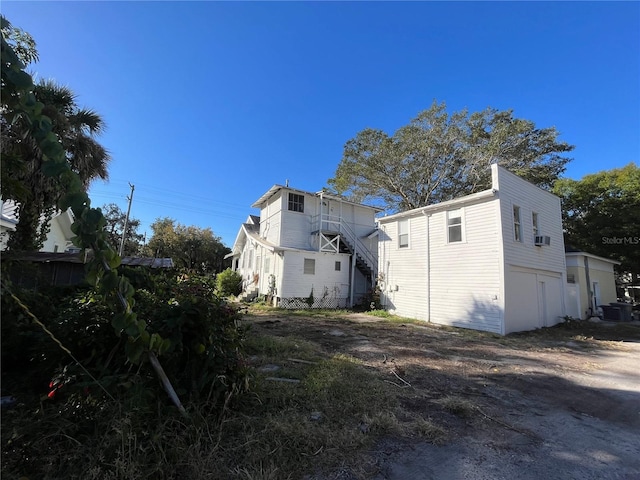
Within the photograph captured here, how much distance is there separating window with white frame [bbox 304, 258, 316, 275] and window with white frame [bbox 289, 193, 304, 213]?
3145mm

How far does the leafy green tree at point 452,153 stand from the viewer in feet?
70.5

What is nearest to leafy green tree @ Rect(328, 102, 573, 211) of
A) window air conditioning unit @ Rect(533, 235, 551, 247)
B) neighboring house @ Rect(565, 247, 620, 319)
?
neighboring house @ Rect(565, 247, 620, 319)

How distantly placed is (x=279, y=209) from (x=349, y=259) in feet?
16.8

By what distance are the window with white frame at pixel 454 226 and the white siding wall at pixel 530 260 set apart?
1.69m

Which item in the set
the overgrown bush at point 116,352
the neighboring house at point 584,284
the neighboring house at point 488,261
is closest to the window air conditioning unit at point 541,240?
the neighboring house at point 488,261

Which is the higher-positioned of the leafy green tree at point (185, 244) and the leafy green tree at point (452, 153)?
the leafy green tree at point (452, 153)

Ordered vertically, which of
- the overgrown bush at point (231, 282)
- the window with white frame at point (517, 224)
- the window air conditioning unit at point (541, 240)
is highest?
the window with white frame at point (517, 224)

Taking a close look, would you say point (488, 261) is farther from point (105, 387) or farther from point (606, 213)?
point (606, 213)

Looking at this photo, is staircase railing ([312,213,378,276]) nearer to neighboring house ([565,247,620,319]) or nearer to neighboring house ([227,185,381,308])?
neighboring house ([227,185,381,308])

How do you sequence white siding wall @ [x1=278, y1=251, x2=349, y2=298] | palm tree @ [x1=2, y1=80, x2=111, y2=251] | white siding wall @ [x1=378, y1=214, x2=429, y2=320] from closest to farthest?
palm tree @ [x1=2, y1=80, x2=111, y2=251]
white siding wall @ [x1=378, y1=214, x2=429, y2=320]
white siding wall @ [x1=278, y1=251, x2=349, y2=298]

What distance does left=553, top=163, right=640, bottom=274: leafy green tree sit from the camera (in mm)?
18859

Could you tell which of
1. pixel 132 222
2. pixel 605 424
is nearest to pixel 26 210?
pixel 605 424

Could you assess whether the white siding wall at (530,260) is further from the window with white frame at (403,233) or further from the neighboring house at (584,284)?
the window with white frame at (403,233)

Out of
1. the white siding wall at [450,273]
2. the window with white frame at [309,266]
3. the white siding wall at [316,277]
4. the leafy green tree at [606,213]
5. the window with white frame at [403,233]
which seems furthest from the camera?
the leafy green tree at [606,213]
